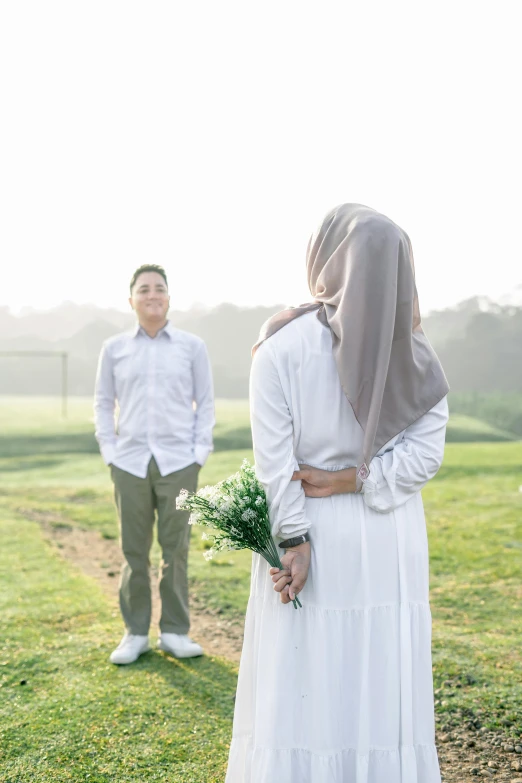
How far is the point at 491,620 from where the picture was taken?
5.84m

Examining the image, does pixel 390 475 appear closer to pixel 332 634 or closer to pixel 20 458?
pixel 332 634

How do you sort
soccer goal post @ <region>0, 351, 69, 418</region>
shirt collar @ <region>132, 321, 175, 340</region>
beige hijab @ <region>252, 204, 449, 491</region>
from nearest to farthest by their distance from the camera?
beige hijab @ <region>252, 204, 449, 491</region>
shirt collar @ <region>132, 321, 175, 340</region>
soccer goal post @ <region>0, 351, 69, 418</region>

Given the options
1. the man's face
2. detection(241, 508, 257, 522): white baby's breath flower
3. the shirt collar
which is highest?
the man's face

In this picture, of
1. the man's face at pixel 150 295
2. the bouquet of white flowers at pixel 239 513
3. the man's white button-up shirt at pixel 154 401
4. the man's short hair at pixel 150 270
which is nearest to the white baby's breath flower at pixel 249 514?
the bouquet of white flowers at pixel 239 513

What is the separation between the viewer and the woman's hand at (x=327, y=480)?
7.47 ft

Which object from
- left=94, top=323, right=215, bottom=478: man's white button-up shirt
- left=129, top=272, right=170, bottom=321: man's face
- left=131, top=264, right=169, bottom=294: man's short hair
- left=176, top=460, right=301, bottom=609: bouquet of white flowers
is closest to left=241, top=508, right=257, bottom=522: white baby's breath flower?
left=176, top=460, right=301, bottom=609: bouquet of white flowers

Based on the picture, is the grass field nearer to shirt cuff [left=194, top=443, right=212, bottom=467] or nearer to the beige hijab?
shirt cuff [left=194, top=443, right=212, bottom=467]

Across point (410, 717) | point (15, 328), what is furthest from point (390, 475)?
point (15, 328)

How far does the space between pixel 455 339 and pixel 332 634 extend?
751 inches

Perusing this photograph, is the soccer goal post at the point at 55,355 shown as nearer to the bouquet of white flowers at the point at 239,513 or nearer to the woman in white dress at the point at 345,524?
the bouquet of white flowers at the point at 239,513

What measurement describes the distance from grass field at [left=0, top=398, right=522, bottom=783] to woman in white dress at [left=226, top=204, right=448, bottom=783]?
1.28 m

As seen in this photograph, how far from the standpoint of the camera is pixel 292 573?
7.37 ft

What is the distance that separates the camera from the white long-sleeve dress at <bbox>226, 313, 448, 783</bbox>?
7.29 ft

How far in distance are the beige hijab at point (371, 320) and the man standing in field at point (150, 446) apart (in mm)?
2297
